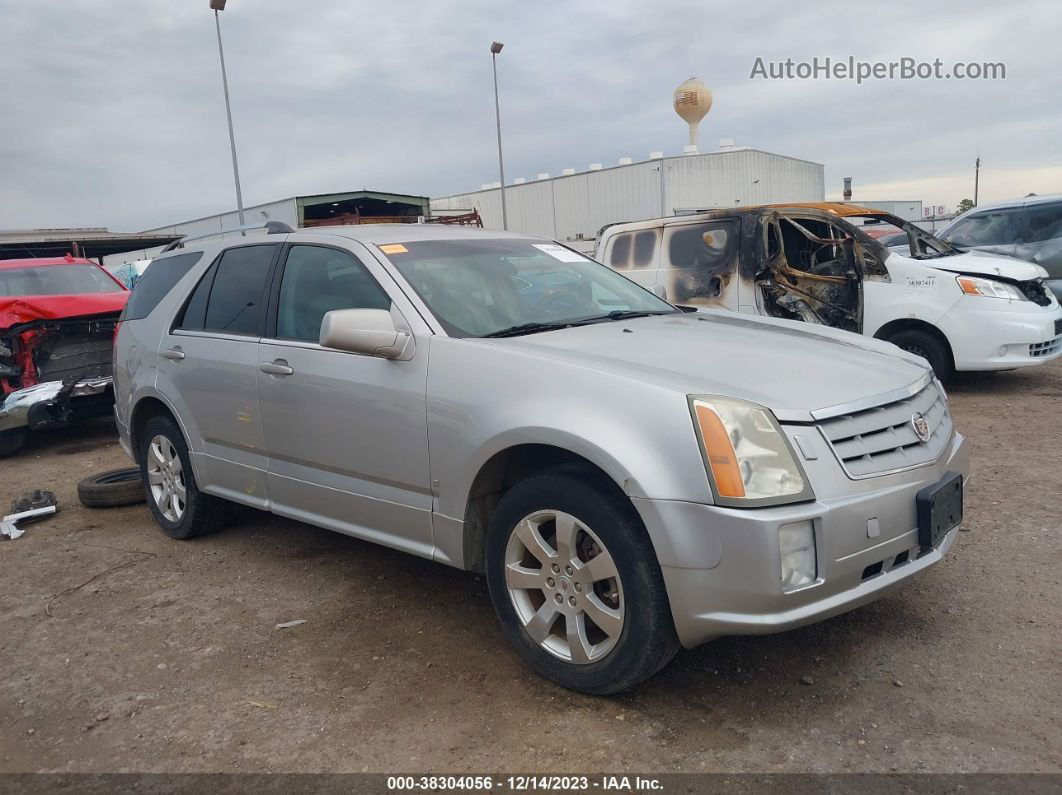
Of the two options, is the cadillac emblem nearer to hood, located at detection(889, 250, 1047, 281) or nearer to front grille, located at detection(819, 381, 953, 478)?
front grille, located at detection(819, 381, 953, 478)

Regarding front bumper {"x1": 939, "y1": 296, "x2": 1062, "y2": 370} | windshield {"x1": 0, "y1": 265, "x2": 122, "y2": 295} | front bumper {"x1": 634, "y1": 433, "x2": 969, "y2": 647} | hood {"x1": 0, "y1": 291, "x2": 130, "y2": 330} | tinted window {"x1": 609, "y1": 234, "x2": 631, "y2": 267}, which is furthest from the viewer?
tinted window {"x1": 609, "y1": 234, "x2": 631, "y2": 267}

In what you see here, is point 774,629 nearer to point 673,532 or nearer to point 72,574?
point 673,532

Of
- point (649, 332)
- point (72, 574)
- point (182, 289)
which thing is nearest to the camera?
point (649, 332)

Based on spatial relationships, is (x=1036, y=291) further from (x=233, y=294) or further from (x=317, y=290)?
(x=233, y=294)

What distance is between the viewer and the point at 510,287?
388 cm

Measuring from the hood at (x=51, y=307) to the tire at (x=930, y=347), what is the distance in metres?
7.29

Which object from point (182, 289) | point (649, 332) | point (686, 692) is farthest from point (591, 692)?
point (182, 289)

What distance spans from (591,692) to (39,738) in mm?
1951

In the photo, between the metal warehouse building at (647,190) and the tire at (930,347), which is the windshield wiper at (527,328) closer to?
the tire at (930,347)

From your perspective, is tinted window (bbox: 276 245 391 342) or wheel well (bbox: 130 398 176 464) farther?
wheel well (bbox: 130 398 176 464)

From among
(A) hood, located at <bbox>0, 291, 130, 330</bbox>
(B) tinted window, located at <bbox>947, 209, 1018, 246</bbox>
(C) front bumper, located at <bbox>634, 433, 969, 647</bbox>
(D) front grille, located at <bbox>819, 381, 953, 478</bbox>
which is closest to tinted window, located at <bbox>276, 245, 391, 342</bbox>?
(C) front bumper, located at <bbox>634, 433, 969, 647</bbox>

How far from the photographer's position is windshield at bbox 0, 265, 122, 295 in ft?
27.9

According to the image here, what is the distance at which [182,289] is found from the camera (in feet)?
16.2

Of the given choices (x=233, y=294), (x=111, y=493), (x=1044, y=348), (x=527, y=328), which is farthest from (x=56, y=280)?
(x=1044, y=348)
